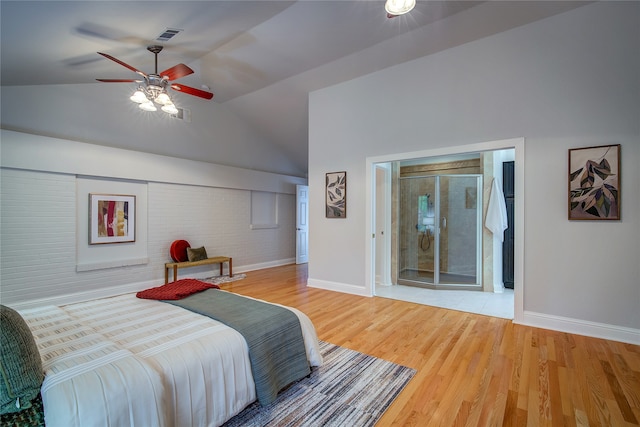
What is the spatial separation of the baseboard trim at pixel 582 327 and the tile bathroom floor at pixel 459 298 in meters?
0.28

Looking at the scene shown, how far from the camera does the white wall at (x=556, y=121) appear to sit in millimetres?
2797

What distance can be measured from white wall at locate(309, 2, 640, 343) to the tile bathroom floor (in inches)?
22.0

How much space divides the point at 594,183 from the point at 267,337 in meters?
3.44

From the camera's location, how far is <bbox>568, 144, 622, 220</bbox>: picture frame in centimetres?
282

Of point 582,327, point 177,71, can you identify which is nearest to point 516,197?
point 582,327

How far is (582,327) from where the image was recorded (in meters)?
2.97

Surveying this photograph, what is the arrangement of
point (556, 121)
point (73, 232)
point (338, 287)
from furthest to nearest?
point (338, 287) < point (73, 232) < point (556, 121)

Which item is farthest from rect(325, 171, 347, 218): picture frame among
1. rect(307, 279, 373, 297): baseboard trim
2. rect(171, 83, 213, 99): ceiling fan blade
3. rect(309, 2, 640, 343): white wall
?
rect(171, 83, 213, 99): ceiling fan blade

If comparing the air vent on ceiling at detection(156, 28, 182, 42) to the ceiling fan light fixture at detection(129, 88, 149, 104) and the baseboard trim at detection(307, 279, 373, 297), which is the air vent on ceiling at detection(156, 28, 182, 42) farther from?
the baseboard trim at detection(307, 279, 373, 297)

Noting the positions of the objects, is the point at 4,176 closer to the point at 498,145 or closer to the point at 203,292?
the point at 203,292

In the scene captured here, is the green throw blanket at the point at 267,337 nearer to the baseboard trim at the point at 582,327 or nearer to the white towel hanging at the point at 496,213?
the baseboard trim at the point at 582,327

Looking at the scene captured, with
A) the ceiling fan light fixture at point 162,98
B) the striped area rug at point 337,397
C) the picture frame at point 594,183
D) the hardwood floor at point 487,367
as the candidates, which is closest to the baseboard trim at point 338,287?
the hardwood floor at point 487,367

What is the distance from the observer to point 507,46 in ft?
11.0

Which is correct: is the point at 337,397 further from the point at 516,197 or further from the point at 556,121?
the point at 556,121
